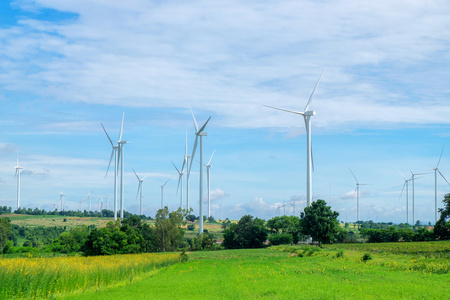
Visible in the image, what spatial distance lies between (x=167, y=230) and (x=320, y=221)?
137 ft

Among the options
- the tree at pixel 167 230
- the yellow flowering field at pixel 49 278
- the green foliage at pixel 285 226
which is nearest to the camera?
the yellow flowering field at pixel 49 278

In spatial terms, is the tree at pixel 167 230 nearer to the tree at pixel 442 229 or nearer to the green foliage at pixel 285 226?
the green foliage at pixel 285 226

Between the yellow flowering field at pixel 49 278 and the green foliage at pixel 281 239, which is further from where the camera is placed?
the green foliage at pixel 281 239

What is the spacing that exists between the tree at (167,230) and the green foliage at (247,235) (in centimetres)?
1554

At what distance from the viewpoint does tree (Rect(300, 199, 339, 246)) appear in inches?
4675

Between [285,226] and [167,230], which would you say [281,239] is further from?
[167,230]

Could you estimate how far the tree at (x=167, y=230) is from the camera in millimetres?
131750

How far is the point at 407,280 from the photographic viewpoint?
41.4 m

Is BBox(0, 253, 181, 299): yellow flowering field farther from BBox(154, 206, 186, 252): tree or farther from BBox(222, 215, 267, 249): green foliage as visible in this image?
BBox(222, 215, 267, 249): green foliage

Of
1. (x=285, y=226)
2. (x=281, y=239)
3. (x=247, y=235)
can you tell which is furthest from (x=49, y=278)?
(x=285, y=226)

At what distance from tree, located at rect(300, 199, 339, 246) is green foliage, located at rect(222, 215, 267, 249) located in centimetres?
2116

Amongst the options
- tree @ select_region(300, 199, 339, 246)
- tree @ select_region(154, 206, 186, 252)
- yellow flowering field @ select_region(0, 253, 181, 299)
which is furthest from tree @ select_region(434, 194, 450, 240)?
yellow flowering field @ select_region(0, 253, 181, 299)

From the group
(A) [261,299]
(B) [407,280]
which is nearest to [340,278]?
(B) [407,280]

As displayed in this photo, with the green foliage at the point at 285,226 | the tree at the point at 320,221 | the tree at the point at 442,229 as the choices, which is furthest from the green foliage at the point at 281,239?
the tree at the point at 442,229
